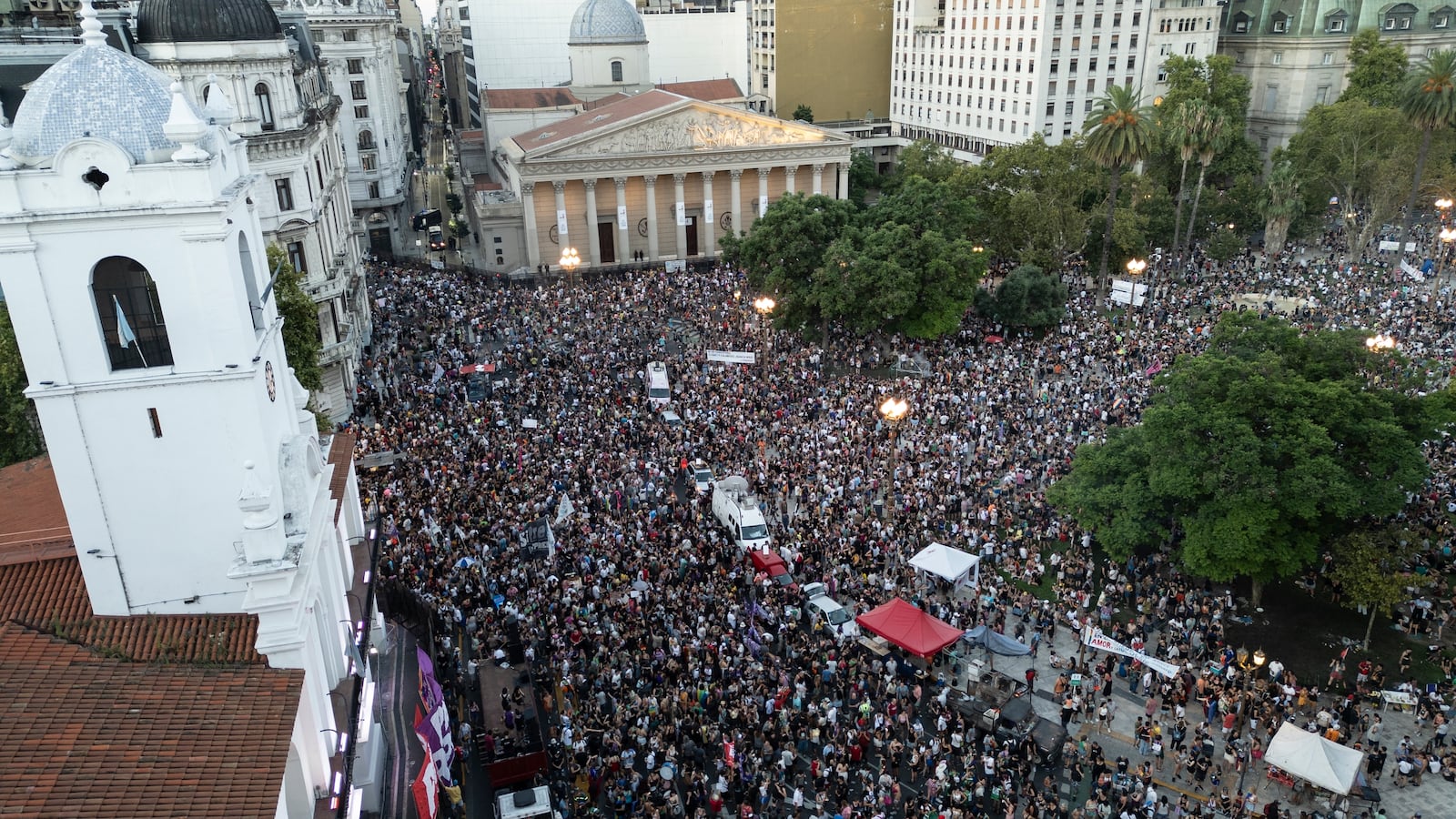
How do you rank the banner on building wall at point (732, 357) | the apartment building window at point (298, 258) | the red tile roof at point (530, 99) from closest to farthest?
the apartment building window at point (298, 258), the banner on building wall at point (732, 357), the red tile roof at point (530, 99)

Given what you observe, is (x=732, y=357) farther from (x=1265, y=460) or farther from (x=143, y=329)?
(x=143, y=329)

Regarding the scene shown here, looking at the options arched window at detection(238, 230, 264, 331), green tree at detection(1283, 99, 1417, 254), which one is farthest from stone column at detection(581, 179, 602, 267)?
arched window at detection(238, 230, 264, 331)

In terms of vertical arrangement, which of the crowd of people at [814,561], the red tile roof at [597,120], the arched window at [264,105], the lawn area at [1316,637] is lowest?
the lawn area at [1316,637]

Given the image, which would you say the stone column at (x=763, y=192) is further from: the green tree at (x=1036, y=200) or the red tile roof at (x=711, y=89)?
the red tile roof at (x=711, y=89)

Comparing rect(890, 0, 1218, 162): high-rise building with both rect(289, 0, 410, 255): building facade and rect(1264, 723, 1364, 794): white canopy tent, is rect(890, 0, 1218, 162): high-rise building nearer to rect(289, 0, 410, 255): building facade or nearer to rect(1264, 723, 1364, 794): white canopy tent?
rect(289, 0, 410, 255): building facade

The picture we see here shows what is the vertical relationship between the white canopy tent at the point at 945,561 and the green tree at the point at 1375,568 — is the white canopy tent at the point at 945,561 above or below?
below

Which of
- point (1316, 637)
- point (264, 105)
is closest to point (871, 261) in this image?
point (1316, 637)

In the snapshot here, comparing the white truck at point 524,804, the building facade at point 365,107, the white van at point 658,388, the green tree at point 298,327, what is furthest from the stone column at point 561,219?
the white truck at point 524,804

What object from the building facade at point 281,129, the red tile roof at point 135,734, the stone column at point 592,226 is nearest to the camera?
the red tile roof at point 135,734

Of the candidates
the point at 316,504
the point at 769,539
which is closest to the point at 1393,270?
the point at 769,539
